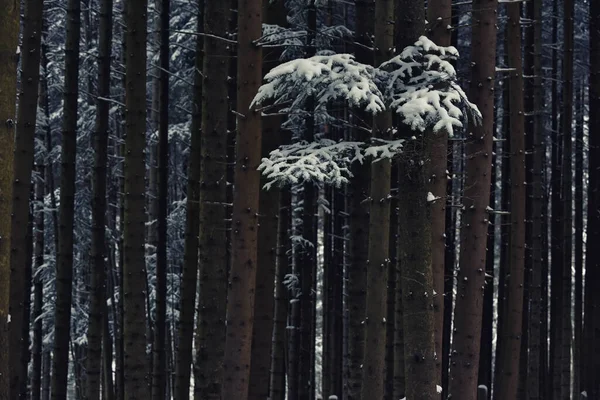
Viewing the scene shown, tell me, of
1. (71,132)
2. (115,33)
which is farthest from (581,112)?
(71,132)

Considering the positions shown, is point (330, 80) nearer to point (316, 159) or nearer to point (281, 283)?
point (316, 159)

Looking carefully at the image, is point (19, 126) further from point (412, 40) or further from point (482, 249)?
point (482, 249)

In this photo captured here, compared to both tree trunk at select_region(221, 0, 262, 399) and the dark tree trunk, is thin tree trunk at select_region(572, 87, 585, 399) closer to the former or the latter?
tree trunk at select_region(221, 0, 262, 399)

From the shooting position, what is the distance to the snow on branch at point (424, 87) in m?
8.33

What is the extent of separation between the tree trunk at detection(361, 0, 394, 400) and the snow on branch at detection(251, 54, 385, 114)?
5.03 ft

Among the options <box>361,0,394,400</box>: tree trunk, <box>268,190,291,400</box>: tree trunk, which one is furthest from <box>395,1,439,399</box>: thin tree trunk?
<box>268,190,291,400</box>: tree trunk

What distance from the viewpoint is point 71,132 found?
44.7ft

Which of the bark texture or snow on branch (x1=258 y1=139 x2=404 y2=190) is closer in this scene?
snow on branch (x1=258 y1=139 x2=404 y2=190)

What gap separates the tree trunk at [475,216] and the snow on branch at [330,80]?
132 inches

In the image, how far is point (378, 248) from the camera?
35.3 ft

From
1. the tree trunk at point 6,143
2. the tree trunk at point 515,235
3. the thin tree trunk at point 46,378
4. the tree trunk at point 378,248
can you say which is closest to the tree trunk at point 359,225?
the tree trunk at point 378,248

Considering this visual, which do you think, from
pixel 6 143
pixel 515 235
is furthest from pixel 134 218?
pixel 515 235

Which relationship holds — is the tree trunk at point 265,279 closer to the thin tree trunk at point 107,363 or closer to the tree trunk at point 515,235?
the tree trunk at point 515,235

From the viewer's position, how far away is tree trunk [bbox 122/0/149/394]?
11.4 m
